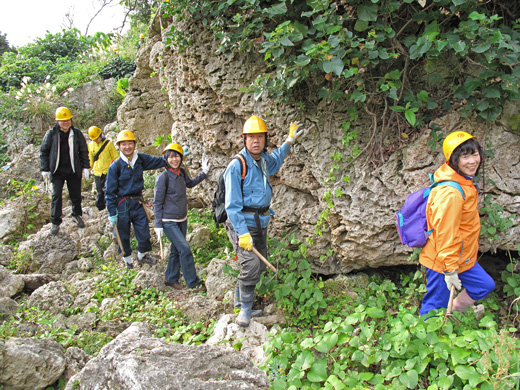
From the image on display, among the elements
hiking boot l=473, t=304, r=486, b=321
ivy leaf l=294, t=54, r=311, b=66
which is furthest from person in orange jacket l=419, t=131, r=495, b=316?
ivy leaf l=294, t=54, r=311, b=66

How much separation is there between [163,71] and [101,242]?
10.9 ft

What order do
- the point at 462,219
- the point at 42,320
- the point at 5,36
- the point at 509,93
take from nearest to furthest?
the point at 462,219, the point at 509,93, the point at 42,320, the point at 5,36

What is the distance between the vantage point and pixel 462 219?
2.92 m

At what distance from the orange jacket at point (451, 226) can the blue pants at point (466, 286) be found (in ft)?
0.30

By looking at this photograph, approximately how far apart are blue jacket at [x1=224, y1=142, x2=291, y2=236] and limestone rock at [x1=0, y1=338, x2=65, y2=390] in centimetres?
206

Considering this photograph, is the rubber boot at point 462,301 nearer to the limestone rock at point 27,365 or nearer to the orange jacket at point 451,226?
the orange jacket at point 451,226

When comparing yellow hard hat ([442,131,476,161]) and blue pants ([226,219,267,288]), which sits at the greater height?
yellow hard hat ([442,131,476,161])

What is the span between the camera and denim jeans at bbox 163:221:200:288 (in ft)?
15.6

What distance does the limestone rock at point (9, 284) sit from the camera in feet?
16.3

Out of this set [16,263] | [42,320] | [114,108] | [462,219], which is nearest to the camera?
[462,219]

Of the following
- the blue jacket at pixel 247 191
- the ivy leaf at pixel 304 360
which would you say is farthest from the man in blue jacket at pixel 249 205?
the ivy leaf at pixel 304 360

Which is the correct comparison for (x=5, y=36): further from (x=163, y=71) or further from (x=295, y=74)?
(x=295, y=74)

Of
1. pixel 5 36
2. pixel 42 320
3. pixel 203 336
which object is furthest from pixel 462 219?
pixel 5 36

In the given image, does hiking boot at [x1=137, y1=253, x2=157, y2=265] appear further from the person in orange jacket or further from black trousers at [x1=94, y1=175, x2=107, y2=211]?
the person in orange jacket
